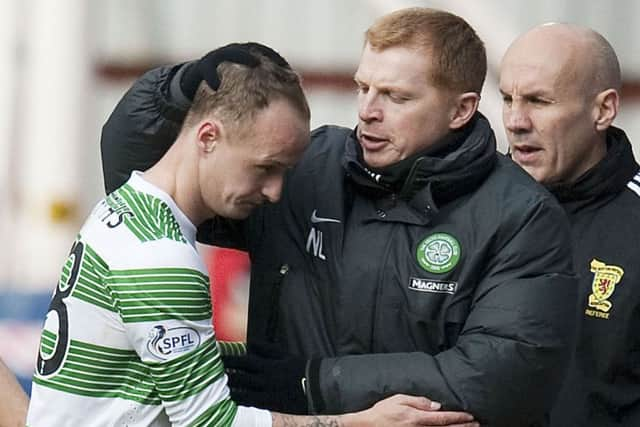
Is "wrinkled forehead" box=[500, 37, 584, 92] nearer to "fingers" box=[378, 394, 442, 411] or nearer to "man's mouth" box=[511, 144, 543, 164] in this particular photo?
"man's mouth" box=[511, 144, 543, 164]

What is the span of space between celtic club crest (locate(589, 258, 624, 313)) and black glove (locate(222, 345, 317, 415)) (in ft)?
3.39

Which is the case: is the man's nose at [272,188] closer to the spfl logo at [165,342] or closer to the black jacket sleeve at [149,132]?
the black jacket sleeve at [149,132]

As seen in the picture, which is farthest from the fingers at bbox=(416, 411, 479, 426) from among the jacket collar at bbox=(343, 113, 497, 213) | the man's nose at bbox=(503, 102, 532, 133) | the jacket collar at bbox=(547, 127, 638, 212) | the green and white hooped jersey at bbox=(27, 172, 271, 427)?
the man's nose at bbox=(503, 102, 532, 133)

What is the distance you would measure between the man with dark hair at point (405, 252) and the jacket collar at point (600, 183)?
2.45 feet

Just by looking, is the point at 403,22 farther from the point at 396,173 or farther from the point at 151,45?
the point at 151,45

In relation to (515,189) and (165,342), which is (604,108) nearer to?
(515,189)

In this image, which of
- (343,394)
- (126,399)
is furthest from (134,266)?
(343,394)

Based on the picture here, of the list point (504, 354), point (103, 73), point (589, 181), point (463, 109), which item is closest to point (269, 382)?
point (504, 354)

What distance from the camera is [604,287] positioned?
13.9 feet

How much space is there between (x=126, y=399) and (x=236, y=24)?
481cm

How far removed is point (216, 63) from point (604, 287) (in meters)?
1.33

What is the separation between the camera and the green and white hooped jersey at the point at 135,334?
10.8 ft

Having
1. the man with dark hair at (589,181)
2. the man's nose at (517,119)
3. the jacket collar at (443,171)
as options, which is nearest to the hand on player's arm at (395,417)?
the jacket collar at (443,171)

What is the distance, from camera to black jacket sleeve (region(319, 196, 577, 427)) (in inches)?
133
